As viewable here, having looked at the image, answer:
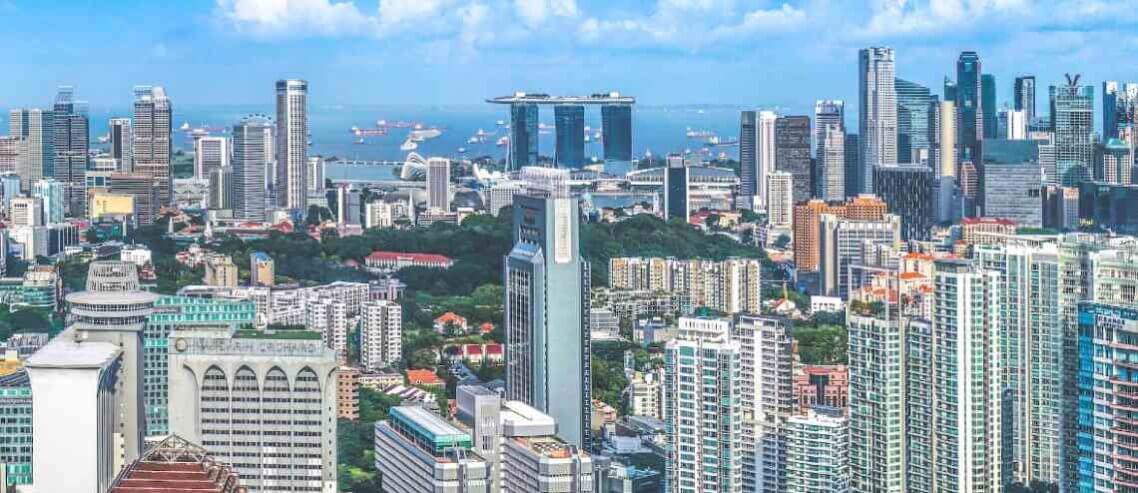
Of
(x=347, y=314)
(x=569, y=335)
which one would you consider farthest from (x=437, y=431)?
(x=347, y=314)

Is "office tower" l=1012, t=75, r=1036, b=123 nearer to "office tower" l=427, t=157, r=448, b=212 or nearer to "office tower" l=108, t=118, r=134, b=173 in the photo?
"office tower" l=427, t=157, r=448, b=212

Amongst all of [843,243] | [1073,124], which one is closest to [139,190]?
[843,243]

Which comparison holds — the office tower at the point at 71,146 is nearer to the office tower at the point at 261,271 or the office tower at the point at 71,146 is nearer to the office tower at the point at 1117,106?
the office tower at the point at 261,271

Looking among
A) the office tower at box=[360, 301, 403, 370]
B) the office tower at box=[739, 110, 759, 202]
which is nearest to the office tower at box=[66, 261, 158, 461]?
the office tower at box=[360, 301, 403, 370]

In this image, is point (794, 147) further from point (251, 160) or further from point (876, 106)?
point (251, 160)

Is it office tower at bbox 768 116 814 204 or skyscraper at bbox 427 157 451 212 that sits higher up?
office tower at bbox 768 116 814 204

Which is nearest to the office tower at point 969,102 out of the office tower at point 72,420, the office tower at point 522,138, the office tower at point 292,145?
the office tower at point 522,138

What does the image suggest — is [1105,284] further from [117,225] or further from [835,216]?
[117,225]
